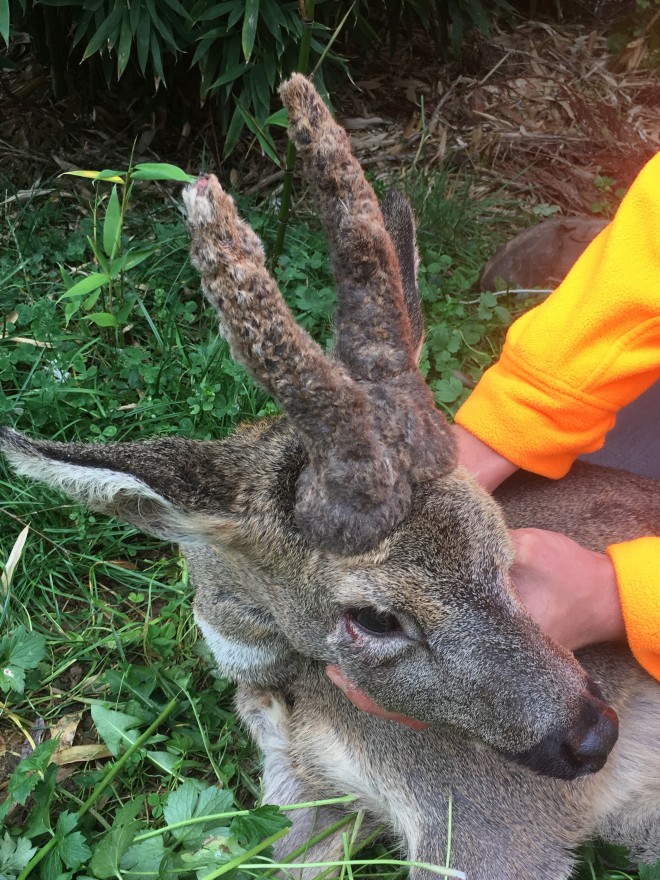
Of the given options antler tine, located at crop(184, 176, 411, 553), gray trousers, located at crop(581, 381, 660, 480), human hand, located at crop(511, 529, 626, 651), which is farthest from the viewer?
gray trousers, located at crop(581, 381, 660, 480)

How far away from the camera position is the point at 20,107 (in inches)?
197

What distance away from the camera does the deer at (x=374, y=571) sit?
1.84 meters

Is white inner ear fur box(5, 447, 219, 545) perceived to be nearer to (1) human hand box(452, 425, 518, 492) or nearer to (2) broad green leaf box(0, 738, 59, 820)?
(2) broad green leaf box(0, 738, 59, 820)

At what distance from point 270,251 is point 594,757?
3.17 meters

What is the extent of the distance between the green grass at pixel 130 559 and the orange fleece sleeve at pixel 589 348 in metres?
1.08

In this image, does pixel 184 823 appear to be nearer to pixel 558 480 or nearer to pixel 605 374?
pixel 558 480

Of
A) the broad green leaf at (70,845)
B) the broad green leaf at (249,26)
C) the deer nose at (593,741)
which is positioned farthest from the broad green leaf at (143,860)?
the broad green leaf at (249,26)

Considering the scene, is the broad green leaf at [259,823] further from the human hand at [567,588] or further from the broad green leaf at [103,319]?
the broad green leaf at [103,319]

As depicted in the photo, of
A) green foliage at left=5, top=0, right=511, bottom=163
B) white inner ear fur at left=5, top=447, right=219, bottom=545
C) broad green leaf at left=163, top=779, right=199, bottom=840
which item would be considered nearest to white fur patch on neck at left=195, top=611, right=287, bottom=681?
broad green leaf at left=163, top=779, right=199, bottom=840

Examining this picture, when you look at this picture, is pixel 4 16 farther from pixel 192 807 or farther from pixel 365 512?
pixel 192 807

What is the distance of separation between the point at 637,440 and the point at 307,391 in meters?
1.85

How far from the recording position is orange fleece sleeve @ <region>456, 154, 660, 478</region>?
8.36 feet

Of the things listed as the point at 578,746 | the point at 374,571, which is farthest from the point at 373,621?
the point at 578,746

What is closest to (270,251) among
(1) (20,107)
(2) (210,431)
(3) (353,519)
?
(2) (210,431)
